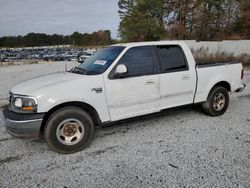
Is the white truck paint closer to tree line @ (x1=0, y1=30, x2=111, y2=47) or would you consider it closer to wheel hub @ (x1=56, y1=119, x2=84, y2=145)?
wheel hub @ (x1=56, y1=119, x2=84, y2=145)

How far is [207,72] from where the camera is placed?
202 inches

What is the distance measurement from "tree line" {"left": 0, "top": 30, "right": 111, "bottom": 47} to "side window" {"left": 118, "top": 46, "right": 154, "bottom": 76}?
108 meters

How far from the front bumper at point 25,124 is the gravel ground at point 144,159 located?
1.52ft

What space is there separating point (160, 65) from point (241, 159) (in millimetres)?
2156

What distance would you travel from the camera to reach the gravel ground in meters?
3.03

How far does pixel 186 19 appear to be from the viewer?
Answer: 3581cm

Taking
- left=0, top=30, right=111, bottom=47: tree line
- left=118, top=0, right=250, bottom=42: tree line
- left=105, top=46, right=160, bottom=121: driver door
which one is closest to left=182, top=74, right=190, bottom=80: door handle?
left=105, top=46, right=160, bottom=121: driver door

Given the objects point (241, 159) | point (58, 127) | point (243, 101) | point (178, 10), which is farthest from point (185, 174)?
point (178, 10)

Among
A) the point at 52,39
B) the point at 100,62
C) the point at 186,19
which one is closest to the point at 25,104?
the point at 100,62

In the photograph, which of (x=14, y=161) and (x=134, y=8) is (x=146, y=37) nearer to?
(x=134, y=8)

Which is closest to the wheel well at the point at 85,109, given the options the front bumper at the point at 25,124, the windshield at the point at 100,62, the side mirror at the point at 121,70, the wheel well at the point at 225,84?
the front bumper at the point at 25,124

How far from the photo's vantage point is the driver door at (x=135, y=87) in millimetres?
4051

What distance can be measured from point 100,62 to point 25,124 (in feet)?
5.71

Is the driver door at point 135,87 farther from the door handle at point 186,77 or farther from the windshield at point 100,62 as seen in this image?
the door handle at point 186,77
